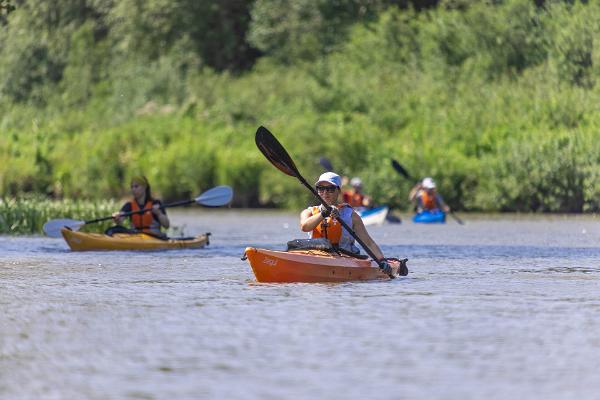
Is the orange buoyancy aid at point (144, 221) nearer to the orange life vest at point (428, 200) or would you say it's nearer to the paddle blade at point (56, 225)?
the paddle blade at point (56, 225)

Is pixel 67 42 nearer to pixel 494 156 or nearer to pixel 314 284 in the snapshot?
pixel 494 156

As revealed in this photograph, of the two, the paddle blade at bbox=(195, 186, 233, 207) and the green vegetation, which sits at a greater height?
the paddle blade at bbox=(195, 186, 233, 207)

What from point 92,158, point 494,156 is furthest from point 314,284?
point 92,158

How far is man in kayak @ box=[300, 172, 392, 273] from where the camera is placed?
14.8 m

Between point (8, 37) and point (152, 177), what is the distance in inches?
634

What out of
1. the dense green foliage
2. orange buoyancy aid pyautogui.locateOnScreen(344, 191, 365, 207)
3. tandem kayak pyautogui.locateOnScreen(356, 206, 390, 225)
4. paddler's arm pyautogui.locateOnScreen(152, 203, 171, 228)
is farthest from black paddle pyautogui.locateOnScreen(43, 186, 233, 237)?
the dense green foliage

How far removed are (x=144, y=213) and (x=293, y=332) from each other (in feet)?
35.7

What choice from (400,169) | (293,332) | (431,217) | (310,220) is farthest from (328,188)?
(400,169)

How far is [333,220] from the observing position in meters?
15.1

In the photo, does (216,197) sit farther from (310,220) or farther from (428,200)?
(428,200)

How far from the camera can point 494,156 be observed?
132ft

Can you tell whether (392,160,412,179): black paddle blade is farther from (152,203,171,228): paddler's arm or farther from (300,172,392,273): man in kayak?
(300,172,392,273): man in kayak

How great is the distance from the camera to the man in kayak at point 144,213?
21.0 meters

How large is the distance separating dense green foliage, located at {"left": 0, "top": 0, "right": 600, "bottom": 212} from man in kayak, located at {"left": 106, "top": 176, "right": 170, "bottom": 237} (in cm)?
1727
